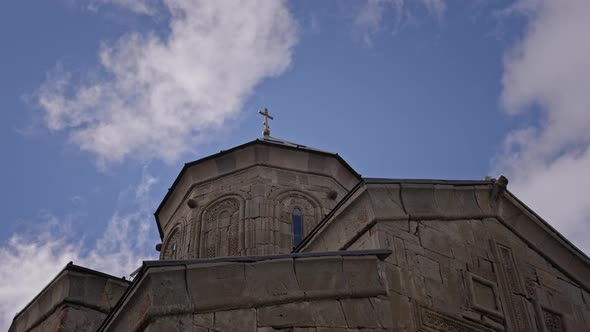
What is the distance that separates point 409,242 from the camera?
8039mm

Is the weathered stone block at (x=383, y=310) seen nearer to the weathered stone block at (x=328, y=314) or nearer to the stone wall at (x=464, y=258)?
the stone wall at (x=464, y=258)

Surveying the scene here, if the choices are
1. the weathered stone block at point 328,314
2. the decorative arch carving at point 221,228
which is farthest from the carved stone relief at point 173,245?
the weathered stone block at point 328,314

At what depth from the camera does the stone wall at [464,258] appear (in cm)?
768

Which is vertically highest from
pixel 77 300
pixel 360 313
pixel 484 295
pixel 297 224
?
pixel 297 224

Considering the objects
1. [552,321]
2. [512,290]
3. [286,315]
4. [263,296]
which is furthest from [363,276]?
[552,321]

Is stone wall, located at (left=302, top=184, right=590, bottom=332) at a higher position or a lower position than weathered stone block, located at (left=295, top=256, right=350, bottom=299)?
higher

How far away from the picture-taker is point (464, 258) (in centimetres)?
834

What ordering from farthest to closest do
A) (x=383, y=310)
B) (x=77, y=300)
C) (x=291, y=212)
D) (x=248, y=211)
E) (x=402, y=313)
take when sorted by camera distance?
(x=291, y=212) < (x=248, y=211) < (x=77, y=300) < (x=402, y=313) < (x=383, y=310)

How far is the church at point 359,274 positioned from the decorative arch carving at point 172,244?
0.45 metres

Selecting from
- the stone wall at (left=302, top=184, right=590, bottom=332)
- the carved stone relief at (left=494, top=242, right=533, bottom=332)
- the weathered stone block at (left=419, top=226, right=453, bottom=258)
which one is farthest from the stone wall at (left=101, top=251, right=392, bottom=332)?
the carved stone relief at (left=494, top=242, right=533, bottom=332)

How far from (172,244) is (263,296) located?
644 centimetres

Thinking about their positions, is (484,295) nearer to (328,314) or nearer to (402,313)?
(402,313)

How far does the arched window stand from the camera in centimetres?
1204

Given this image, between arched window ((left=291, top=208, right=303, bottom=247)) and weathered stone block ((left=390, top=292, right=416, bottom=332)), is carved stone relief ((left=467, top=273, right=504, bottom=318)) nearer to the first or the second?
weathered stone block ((left=390, top=292, right=416, bottom=332))
